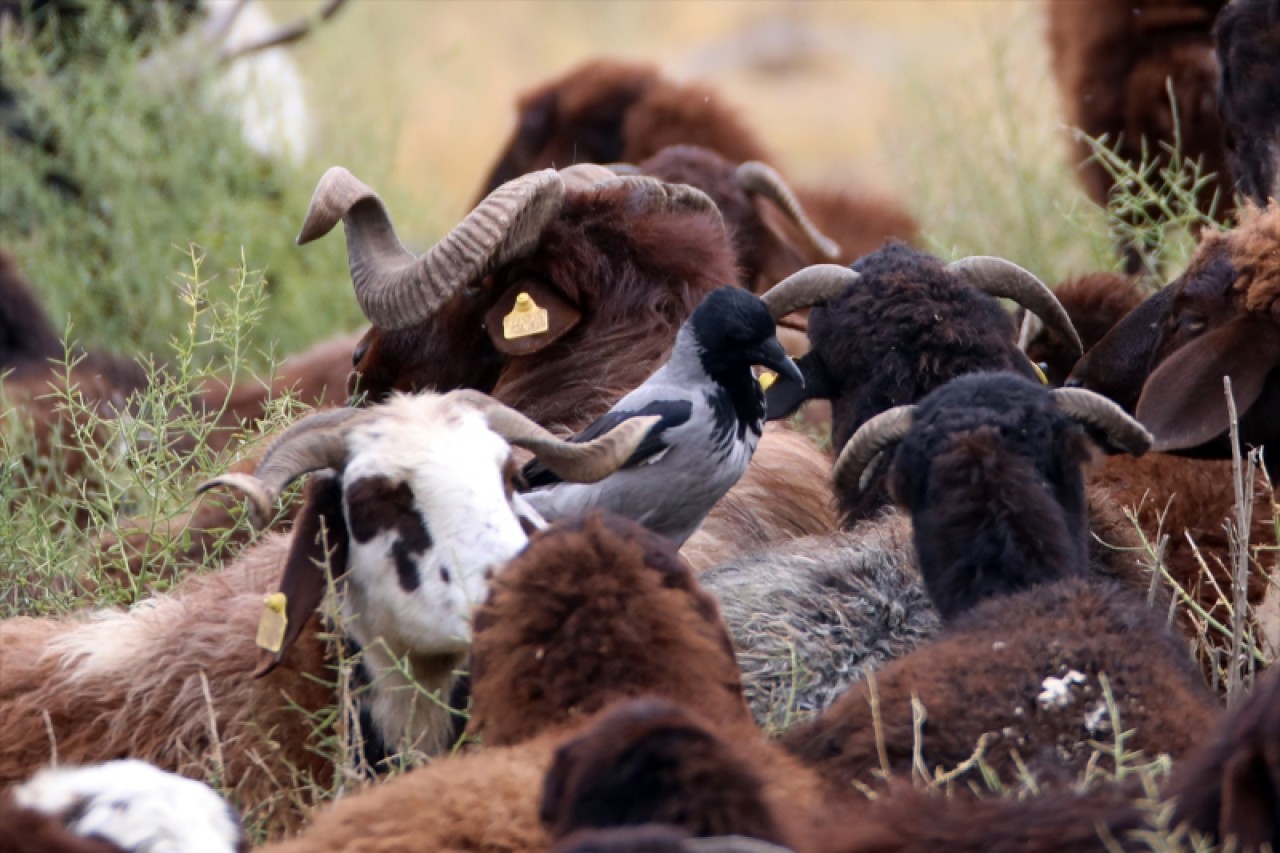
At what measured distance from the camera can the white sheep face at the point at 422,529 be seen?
12.8ft

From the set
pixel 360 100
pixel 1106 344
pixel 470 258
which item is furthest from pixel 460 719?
pixel 360 100

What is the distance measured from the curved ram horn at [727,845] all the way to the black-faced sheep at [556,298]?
2747 millimetres

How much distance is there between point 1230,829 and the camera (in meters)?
2.63

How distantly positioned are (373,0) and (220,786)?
2034 cm

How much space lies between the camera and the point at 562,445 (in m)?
4.28

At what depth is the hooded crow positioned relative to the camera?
4.64 metres

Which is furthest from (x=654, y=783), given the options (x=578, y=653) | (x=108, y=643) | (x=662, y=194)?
(x=662, y=194)

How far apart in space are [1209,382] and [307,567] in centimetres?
253

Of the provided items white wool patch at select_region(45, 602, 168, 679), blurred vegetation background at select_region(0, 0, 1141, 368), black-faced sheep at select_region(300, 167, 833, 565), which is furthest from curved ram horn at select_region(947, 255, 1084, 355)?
white wool patch at select_region(45, 602, 168, 679)

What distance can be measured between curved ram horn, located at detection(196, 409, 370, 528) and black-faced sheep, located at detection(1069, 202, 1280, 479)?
2.26 metres

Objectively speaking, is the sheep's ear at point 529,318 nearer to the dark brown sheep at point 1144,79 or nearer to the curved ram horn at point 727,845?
the curved ram horn at point 727,845

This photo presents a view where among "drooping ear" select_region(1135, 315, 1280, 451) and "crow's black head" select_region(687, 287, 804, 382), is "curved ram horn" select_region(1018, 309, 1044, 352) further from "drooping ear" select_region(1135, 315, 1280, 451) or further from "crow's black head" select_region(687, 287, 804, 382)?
"crow's black head" select_region(687, 287, 804, 382)

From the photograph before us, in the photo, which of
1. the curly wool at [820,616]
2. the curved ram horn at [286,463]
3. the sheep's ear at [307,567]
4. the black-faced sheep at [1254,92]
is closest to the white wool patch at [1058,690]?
the curly wool at [820,616]

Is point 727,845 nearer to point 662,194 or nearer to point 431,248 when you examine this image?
point 431,248
